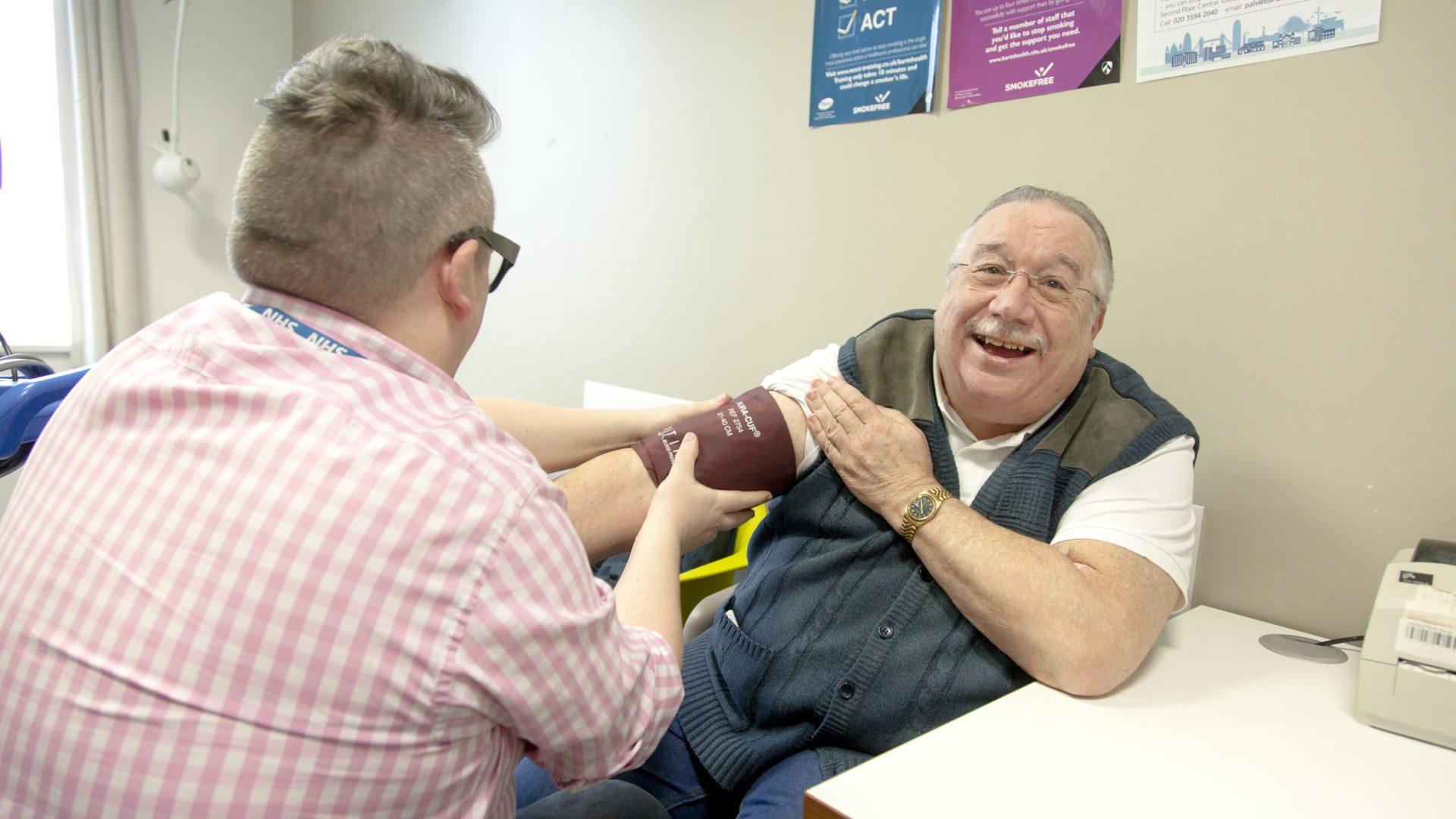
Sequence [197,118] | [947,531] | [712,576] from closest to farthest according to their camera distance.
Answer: [947,531]
[712,576]
[197,118]

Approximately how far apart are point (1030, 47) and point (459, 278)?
1274 mm

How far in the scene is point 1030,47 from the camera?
160 centimetres

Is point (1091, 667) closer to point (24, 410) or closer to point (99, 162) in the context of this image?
point (24, 410)

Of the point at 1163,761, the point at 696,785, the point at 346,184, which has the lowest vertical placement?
the point at 696,785

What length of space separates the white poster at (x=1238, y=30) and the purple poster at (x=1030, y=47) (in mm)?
62

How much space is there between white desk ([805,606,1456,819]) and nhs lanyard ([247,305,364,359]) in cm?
61

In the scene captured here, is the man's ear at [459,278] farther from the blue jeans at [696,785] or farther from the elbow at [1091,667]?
the elbow at [1091,667]

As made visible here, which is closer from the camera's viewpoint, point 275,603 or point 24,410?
point 275,603

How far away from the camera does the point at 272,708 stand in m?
0.62

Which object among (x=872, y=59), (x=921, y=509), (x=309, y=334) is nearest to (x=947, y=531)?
(x=921, y=509)

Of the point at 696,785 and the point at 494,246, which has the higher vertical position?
the point at 494,246

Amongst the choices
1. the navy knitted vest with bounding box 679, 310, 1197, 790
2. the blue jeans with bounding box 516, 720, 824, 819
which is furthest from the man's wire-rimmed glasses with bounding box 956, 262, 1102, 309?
the blue jeans with bounding box 516, 720, 824, 819

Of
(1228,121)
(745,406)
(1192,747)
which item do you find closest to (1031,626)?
(1192,747)

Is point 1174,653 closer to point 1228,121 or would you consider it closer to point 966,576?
point 966,576
